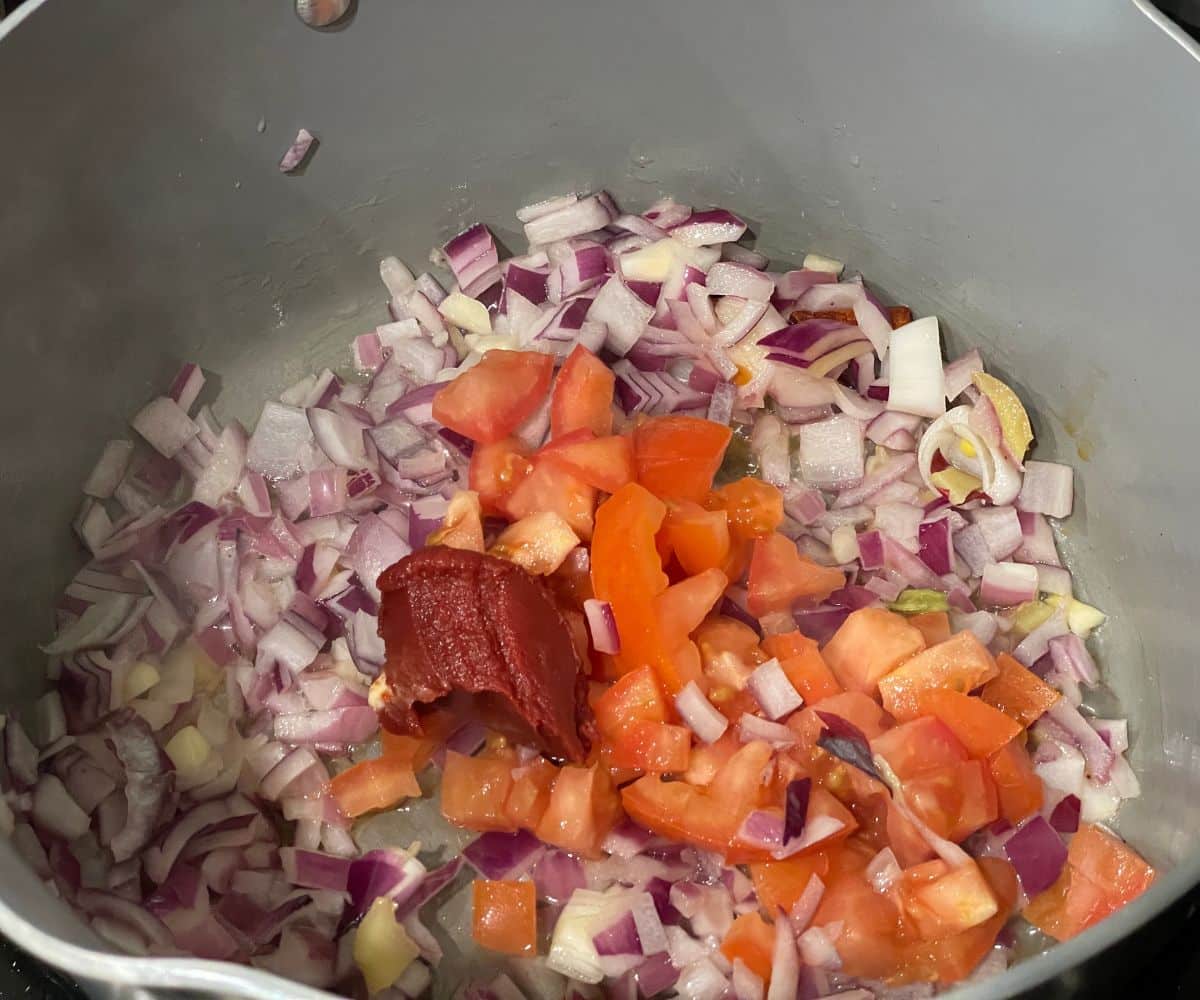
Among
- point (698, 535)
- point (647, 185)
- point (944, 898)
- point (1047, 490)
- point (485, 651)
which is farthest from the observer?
point (647, 185)

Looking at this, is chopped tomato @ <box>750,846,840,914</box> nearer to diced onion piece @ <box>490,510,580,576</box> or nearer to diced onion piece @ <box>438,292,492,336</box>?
diced onion piece @ <box>490,510,580,576</box>

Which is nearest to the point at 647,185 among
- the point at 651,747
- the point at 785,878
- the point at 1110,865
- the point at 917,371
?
the point at 917,371

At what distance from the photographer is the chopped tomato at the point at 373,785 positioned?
5.91 feet

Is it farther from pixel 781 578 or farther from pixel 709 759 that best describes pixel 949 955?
pixel 781 578

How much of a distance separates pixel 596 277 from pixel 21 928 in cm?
154

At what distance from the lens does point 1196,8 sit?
5.67 ft

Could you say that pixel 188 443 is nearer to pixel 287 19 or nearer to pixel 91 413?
pixel 91 413

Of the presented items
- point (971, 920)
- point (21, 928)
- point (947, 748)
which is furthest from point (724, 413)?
point (21, 928)

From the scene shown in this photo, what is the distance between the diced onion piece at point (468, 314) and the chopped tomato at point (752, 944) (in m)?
1.26

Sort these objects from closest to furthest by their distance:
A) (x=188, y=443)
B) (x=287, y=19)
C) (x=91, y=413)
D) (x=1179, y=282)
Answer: (x=1179, y=282)
(x=287, y=19)
(x=91, y=413)
(x=188, y=443)

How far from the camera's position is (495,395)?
1.95 m

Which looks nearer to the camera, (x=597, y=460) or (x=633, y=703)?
(x=633, y=703)

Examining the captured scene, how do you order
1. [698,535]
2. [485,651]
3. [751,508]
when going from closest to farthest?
[485,651]
[698,535]
[751,508]

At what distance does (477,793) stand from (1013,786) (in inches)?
33.8
